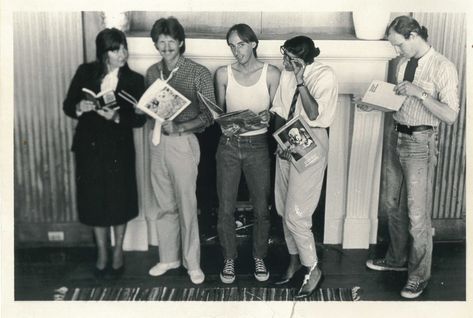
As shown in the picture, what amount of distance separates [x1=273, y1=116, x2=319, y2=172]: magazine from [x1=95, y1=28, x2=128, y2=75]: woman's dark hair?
892mm

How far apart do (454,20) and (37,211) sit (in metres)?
2.42

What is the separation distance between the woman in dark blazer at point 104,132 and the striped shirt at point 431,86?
1.29 metres

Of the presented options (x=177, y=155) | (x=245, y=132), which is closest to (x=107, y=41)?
(x=177, y=155)

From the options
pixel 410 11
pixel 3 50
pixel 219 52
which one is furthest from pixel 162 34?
pixel 410 11

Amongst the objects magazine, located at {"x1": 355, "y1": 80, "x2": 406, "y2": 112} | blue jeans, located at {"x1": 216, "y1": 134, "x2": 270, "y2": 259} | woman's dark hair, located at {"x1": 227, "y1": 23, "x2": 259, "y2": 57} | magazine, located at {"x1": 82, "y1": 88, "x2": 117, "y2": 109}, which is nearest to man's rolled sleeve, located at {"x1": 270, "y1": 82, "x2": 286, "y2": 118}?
blue jeans, located at {"x1": 216, "y1": 134, "x2": 270, "y2": 259}

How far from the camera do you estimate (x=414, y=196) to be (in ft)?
8.86

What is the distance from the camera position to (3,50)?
2.69m

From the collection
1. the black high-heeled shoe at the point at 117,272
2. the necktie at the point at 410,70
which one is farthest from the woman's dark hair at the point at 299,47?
the black high-heeled shoe at the point at 117,272

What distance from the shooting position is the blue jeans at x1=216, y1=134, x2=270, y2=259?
2.70 metres

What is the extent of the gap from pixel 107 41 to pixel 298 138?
1024 millimetres

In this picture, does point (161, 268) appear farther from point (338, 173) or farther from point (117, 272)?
point (338, 173)

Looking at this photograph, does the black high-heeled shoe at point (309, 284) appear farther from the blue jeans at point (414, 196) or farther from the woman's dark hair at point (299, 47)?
the woman's dark hair at point (299, 47)
